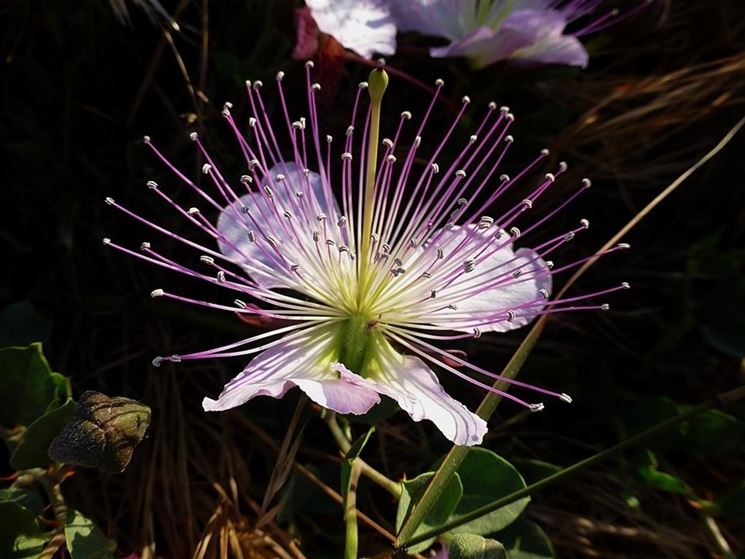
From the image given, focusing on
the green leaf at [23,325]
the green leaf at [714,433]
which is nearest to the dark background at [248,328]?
the green leaf at [714,433]

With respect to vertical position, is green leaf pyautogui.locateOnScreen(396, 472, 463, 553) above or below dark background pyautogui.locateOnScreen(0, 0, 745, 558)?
below

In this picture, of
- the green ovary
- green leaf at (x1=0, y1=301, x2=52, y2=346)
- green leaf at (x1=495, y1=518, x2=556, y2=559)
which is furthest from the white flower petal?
green leaf at (x1=0, y1=301, x2=52, y2=346)

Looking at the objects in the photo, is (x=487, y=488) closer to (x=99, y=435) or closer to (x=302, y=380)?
(x=302, y=380)

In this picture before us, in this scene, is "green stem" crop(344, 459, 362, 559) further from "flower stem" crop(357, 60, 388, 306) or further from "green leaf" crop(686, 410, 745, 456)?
"green leaf" crop(686, 410, 745, 456)

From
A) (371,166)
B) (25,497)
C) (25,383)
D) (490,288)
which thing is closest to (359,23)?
(371,166)

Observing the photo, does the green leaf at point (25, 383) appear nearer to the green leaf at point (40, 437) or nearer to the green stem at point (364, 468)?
the green leaf at point (40, 437)

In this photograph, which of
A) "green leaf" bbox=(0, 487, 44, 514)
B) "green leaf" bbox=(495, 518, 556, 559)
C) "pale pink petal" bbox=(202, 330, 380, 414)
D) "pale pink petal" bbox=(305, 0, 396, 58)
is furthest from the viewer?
"pale pink petal" bbox=(305, 0, 396, 58)

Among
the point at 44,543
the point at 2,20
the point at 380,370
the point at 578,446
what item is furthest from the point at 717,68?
the point at 44,543
